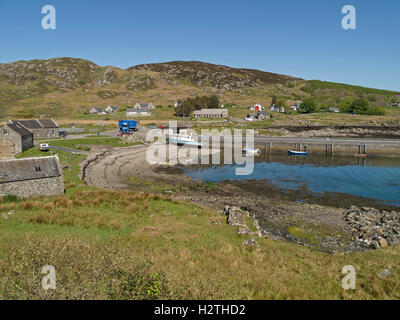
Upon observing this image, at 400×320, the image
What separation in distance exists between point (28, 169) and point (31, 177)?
1.06 meters

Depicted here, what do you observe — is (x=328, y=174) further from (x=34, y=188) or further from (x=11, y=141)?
(x=11, y=141)

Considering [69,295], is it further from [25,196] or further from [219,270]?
[25,196]

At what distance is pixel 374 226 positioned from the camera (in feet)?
80.6

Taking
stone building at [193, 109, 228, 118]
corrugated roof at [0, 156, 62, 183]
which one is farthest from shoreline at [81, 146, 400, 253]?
stone building at [193, 109, 228, 118]

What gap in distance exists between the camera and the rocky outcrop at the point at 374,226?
21.4m

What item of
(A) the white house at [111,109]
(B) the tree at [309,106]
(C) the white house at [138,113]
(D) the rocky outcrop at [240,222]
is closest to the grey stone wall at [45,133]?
(D) the rocky outcrop at [240,222]

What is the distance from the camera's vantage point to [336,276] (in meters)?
13.9

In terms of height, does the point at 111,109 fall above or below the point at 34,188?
above

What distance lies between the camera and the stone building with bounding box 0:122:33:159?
42.7m

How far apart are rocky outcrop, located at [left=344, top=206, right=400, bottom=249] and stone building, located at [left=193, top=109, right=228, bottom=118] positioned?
115 meters

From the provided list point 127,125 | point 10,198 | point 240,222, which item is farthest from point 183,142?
point 240,222

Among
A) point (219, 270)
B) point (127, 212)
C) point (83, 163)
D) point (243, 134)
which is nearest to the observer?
point (219, 270)
